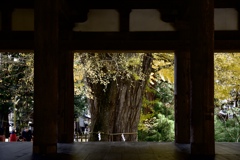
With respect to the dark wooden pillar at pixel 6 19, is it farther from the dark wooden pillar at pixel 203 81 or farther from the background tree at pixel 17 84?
the background tree at pixel 17 84

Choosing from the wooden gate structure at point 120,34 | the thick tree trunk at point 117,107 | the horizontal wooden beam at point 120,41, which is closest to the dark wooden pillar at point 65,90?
the wooden gate structure at point 120,34

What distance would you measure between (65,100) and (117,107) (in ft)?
11.4

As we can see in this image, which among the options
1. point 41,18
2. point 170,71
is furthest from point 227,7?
point 170,71

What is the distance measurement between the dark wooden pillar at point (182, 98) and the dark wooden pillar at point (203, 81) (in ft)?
6.73

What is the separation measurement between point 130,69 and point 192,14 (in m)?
5.04

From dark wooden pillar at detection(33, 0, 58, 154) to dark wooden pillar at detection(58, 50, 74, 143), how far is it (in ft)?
6.67

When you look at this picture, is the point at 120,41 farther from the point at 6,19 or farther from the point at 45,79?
the point at 45,79

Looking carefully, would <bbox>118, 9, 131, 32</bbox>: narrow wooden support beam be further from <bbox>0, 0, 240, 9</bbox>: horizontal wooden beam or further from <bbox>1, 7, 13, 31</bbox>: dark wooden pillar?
<bbox>1, 7, 13, 31</bbox>: dark wooden pillar

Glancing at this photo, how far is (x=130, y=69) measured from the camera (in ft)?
34.2

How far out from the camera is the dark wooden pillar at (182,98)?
7.38m

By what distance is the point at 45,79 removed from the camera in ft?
17.1

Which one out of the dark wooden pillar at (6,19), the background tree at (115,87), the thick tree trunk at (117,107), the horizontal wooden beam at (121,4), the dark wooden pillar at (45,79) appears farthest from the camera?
the thick tree trunk at (117,107)

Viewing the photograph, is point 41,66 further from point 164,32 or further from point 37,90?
point 164,32

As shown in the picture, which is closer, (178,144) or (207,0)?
(207,0)
